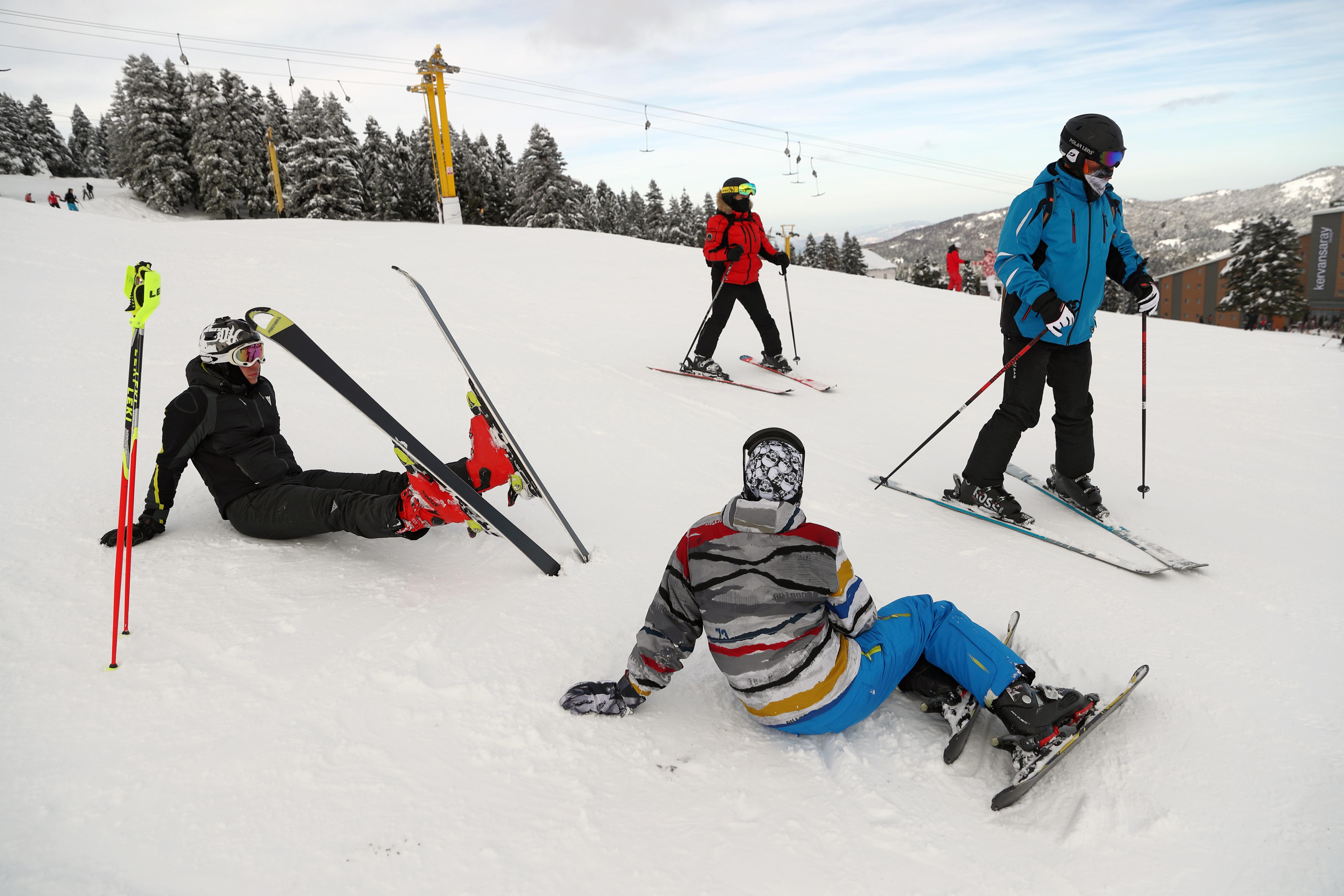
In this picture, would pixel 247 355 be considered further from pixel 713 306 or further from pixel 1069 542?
pixel 713 306

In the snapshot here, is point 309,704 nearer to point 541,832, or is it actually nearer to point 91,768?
point 91,768

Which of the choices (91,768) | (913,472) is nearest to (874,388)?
(913,472)

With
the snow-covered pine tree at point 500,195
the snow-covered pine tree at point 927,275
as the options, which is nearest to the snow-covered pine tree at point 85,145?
the snow-covered pine tree at point 500,195

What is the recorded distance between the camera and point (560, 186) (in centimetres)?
3784

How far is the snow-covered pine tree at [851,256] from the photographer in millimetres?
59219

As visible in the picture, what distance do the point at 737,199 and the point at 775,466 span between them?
5.33 m

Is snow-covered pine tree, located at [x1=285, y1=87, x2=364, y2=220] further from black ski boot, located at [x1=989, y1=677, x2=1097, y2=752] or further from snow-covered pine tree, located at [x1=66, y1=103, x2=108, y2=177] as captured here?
black ski boot, located at [x1=989, y1=677, x2=1097, y2=752]

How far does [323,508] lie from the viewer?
10.7 ft

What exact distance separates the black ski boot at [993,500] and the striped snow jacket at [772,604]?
211cm

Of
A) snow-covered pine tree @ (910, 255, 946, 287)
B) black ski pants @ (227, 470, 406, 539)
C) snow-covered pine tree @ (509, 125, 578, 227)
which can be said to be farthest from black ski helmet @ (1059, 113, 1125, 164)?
snow-covered pine tree @ (910, 255, 946, 287)

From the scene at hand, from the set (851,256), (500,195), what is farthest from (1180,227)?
(500,195)

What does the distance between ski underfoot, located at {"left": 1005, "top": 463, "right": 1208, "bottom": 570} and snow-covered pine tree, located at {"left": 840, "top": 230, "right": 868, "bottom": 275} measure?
5654cm

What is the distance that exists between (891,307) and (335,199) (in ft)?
114

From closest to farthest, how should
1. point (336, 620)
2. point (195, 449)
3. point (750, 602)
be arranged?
point (750, 602) → point (336, 620) → point (195, 449)
